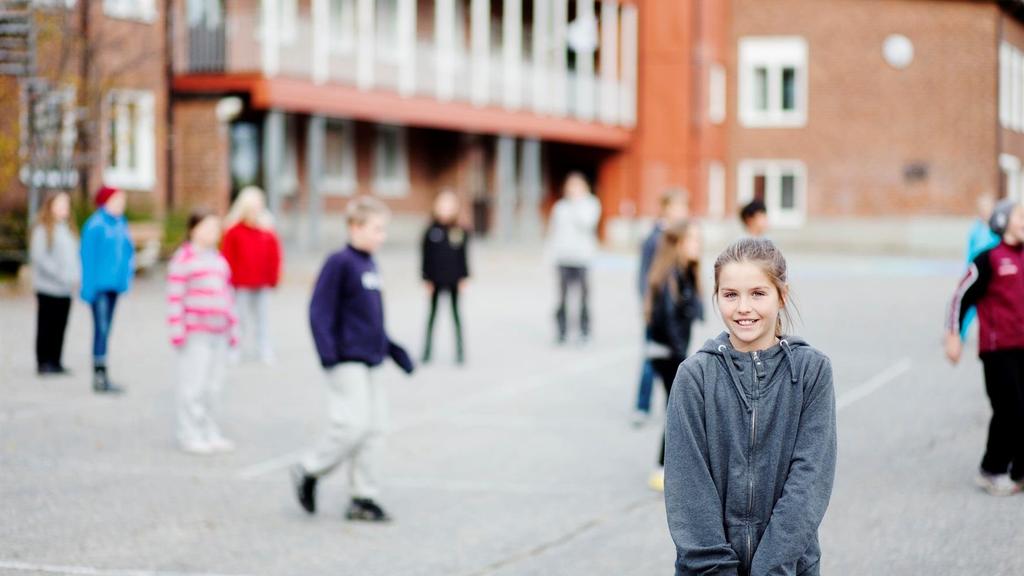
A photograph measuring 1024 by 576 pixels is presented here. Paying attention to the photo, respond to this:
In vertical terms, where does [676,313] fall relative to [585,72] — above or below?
below

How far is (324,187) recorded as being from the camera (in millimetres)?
34812

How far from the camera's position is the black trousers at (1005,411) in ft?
25.9

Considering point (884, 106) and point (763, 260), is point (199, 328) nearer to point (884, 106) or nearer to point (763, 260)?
point (763, 260)

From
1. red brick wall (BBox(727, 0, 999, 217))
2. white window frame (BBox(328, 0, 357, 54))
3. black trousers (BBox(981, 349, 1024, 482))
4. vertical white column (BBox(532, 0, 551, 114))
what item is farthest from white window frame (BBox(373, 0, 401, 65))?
black trousers (BBox(981, 349, 1024, 482))

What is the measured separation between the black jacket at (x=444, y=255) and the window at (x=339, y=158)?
65.9 feet

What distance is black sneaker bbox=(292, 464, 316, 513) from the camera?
25.1ft

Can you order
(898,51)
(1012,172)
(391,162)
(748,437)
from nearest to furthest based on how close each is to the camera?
(748,437), (391,162), (898,51), (1012,172)

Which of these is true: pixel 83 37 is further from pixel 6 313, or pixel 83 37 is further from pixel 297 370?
pixel 297 370

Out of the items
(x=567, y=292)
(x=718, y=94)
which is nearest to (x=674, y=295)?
(x=567, y=292)

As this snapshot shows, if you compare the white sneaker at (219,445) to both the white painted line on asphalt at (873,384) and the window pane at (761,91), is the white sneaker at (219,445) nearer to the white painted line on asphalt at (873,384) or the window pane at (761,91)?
the white painted line on asphalt at (873,384)

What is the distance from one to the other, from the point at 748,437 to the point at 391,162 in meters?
34.1

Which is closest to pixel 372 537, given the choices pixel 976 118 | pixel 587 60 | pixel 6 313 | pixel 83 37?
pixel 6 313

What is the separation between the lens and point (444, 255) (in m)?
15.1

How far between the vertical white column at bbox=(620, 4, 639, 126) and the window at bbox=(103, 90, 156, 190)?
18.2 meters
